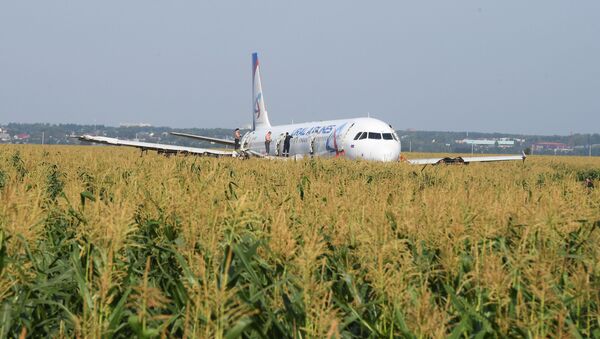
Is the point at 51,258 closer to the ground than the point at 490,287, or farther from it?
closer to the ground

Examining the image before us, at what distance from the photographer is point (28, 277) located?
13.0 ft

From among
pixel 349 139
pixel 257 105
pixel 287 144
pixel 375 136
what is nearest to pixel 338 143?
pixel 349 139

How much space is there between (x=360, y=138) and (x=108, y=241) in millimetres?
34374

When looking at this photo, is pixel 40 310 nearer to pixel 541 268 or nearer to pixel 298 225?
pixel 298 225

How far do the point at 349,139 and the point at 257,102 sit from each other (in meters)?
29.2

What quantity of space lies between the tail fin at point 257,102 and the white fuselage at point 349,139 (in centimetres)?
1697

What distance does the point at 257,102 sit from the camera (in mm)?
66500

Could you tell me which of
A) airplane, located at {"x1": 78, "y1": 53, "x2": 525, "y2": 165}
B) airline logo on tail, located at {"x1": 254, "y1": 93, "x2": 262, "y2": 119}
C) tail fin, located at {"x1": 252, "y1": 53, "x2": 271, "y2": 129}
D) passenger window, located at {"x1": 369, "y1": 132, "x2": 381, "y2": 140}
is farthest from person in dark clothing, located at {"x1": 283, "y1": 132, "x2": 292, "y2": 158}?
airline logo on tail, located at {"x1": 254, "y1": 93, "x2": 262, "y2": 119}

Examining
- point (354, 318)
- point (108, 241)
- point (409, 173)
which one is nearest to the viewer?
point (108, 241)

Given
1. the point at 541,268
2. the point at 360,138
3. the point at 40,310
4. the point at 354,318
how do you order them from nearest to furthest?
the point at 541,268
the point at 354,318
the point at 40,310
the point at 360,138

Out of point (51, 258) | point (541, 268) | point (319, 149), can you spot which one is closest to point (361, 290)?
point (541, 268)

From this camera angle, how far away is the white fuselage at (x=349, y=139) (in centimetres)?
3712

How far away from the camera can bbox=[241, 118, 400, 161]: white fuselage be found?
122 ft

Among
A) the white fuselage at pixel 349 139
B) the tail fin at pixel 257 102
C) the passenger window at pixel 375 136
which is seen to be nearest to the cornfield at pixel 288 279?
the white fuselage at pixel 349 139
